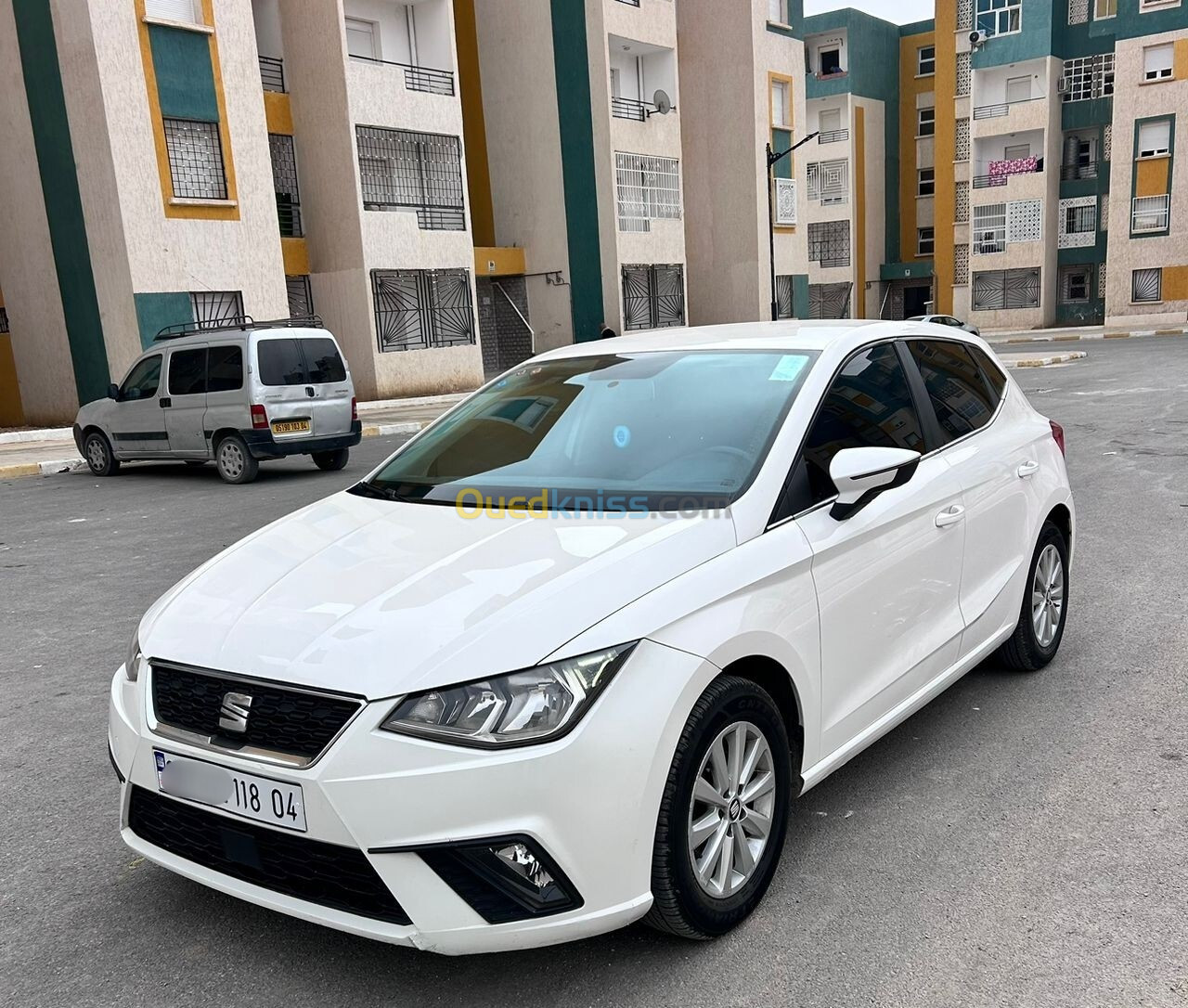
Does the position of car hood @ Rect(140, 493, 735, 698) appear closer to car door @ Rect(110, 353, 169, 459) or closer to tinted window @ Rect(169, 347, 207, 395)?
tinted window @ Rect(169, 347, 207, 395)

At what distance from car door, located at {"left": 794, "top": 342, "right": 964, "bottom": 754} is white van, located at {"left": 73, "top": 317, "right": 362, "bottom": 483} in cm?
1037

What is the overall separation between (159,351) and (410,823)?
13000mm

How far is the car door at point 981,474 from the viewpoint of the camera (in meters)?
4.14

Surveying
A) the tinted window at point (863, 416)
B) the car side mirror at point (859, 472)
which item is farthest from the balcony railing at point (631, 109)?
the car side mirror at point (859, 472)

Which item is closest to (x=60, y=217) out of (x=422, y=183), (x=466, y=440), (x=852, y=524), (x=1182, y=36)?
(x=422, y=183)

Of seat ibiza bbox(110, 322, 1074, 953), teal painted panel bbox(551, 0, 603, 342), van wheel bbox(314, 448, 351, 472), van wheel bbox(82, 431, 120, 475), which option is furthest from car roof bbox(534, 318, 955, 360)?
teal painted panel bbox(551, 0, 603, 342)

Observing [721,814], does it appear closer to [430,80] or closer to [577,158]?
[430,80]

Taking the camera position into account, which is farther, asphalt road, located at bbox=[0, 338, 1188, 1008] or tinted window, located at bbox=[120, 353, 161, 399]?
tinted window, located at bbox=[120, 353, 161, 399]

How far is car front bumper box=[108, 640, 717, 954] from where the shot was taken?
2.43 meters

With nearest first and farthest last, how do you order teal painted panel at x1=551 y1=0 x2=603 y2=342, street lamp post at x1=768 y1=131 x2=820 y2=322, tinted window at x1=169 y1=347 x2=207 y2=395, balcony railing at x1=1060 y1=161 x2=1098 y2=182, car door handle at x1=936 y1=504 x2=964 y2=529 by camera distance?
car door handle at x1=936 y1=504 x2=964 y2=529
tinted window at x1=169 y1=347 x2=207 y2=395
teal painted panel at x1=551 y1=0 x2=603 y2=342
street lamp post at x1=768 y1=131 x2=820 y2=322
balcony railing at x1=1060 y1=161 x2=1098 y2=182

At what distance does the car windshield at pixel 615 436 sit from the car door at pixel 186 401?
398 inches

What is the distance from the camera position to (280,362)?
1323cm

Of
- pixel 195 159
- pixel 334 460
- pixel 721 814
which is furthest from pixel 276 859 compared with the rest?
pixel 195 159

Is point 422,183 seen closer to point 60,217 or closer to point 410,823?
point 60,217
